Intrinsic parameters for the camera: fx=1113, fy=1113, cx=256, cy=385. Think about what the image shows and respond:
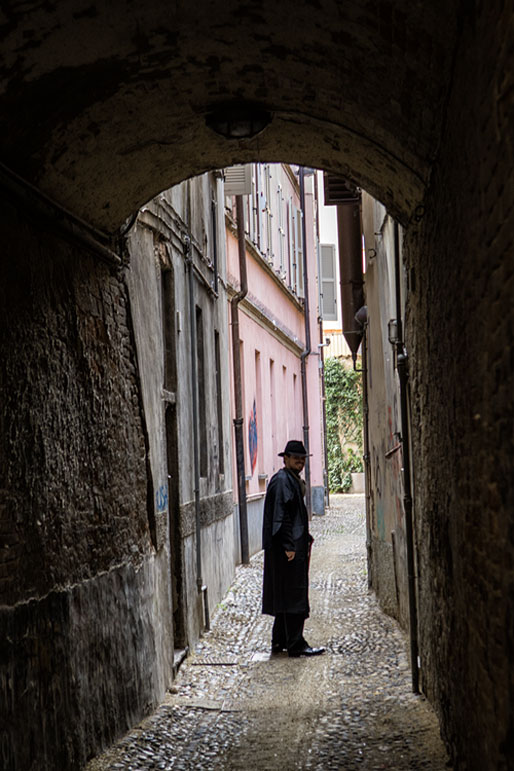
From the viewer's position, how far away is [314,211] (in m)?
31.9

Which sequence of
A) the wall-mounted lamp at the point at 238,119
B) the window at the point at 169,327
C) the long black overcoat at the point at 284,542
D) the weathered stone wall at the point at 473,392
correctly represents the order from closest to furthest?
1. the weathered stone wall at the point at 473,392
2. the wall-mounted lamp at the point at 238,119
3. the long black overcoat at the point at 284,542
4. the window at the point at 169,327

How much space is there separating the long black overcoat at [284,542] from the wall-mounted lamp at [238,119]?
3889 millimetres

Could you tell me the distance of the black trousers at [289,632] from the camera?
9695 mm

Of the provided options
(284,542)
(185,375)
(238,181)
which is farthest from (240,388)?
(284,542)

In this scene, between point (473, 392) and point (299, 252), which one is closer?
point (473, 392)

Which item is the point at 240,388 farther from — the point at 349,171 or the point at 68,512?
the point at 68,512

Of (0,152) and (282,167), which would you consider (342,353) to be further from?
(0,152)

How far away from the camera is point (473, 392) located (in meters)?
4.56

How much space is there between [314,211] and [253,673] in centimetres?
2407

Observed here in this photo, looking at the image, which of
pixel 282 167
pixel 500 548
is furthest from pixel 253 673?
pixel 282 167

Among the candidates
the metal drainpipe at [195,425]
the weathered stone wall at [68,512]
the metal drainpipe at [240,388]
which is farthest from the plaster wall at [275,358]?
the weathered stone wall at [68,512]

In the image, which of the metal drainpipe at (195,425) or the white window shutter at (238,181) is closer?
the metal drainpipe at (195,425)

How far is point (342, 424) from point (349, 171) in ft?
98.0

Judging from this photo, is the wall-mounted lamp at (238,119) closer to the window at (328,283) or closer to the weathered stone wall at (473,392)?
the weathered stone wall at (473,392)
